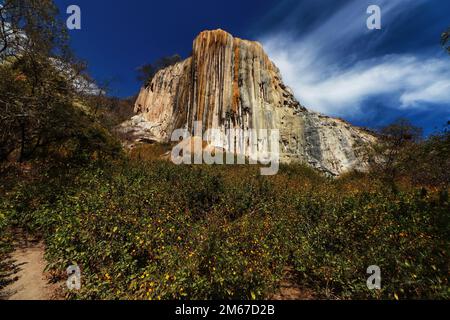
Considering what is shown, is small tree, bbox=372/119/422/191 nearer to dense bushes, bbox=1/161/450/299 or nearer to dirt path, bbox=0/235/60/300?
dense bushes, bbox=1/161/450/299

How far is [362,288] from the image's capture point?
3.91 meters

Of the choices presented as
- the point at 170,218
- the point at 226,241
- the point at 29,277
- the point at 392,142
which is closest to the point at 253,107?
the point at 392,142

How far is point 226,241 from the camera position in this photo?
454 cm

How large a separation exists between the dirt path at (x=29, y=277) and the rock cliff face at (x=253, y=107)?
64.3 ft

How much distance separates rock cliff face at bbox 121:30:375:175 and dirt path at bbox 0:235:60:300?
64.3 ft

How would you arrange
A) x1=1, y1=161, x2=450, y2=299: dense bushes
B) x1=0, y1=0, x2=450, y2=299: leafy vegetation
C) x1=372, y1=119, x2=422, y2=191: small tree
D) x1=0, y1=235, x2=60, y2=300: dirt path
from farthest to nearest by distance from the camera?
x1=372, y1=119, x2=422, y2=191: small tree < x1=0, y1=235, x2=60, y2=300: dirt path < x1=0, y1=0, x2=450, y2=299: leafy vegetation < x1=1, y1=161, x2=450, y2=299: dense bushes

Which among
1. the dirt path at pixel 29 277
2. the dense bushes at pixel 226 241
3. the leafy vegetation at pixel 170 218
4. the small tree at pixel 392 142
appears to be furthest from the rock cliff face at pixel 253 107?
the dirt path at pixel 29 277

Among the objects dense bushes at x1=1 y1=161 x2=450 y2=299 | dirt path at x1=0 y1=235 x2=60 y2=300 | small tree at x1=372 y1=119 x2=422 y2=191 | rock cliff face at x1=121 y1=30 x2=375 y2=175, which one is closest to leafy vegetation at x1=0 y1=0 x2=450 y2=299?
dense bushes at x1=1 y1=161 x2=450 y2=299

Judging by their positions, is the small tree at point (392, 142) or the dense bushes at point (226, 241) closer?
the dense bushes at point (226, 241)

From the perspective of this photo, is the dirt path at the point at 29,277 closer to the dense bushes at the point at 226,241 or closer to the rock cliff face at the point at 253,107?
the dense bushes at the point at 226,241

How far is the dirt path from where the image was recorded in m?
4.10

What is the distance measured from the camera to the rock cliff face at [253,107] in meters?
24.3

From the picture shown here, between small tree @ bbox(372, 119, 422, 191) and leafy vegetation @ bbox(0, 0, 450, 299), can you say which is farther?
small tree @ bbox(372, 119, 422, 191)

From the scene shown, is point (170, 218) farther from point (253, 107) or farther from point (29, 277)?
point (253, 107)
